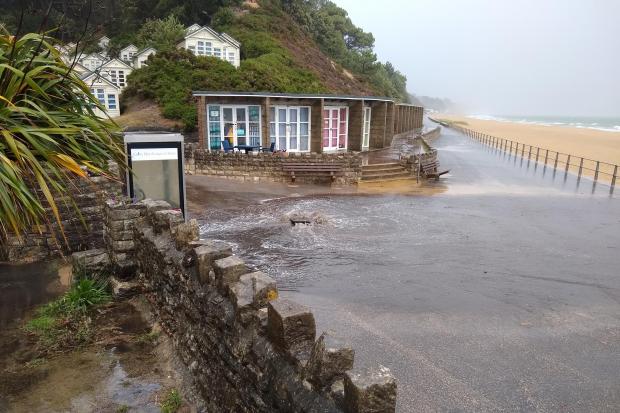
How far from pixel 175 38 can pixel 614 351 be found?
143 feet

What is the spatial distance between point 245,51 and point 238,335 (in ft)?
148

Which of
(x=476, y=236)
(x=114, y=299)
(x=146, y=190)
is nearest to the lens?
(x=114, y=299)

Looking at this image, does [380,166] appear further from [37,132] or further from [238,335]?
[37,132]

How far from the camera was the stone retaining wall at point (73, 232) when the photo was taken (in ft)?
26.0

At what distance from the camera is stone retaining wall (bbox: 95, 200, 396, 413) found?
2842 mm

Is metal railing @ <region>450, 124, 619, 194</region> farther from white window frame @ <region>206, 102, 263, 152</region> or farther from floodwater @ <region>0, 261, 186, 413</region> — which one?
floodwater @ <region>0, 261, 186, 413</region>

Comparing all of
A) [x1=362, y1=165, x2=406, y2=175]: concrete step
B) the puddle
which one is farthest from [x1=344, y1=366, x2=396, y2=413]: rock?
[x1=362, y1=165, x2=406, y2=175]: concrete step

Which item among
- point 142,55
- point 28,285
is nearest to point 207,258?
point 28,285

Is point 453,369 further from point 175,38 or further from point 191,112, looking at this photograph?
point 175,38

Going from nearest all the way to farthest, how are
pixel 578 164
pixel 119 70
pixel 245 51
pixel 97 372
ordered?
pixel 97 372 → pixel 578 164 → pixel 119 70 → pixel 245 51

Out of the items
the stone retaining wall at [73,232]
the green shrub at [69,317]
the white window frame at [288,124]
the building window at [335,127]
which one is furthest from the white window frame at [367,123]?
the green shrub at [69,317]

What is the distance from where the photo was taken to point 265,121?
21672 mm

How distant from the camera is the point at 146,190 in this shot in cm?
792

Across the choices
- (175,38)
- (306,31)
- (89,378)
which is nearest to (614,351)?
(89,378)
